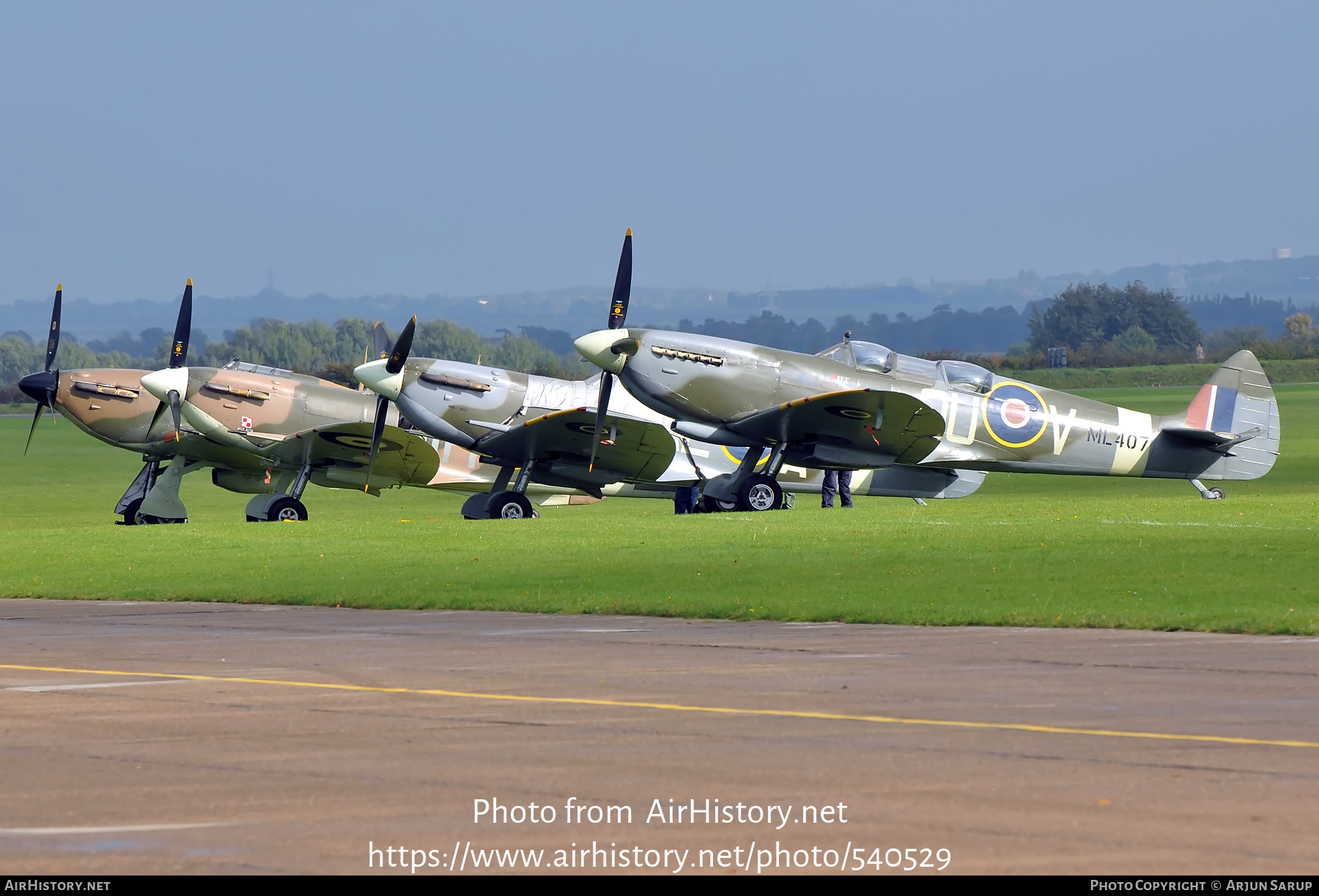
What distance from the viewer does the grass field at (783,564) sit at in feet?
43.9

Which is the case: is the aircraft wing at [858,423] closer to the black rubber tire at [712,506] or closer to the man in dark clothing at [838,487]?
the black rubber tire at [712,506]

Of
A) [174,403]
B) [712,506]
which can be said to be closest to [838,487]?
[712,506]

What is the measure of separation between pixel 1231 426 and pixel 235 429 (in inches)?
730

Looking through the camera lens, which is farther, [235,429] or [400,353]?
[235,429]

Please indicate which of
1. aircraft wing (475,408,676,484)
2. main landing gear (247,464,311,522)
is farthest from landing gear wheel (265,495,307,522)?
aircraft wing (475,408,676,484)

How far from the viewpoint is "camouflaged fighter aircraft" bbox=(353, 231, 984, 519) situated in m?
28.9

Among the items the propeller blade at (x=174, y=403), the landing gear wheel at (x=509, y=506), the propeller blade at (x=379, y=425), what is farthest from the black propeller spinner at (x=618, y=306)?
the propeller blade at (x=174, y=403)

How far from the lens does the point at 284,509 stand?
30.5 metres

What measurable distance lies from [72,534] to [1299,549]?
17.8m

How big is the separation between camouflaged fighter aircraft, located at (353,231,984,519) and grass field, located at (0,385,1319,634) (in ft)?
11.3

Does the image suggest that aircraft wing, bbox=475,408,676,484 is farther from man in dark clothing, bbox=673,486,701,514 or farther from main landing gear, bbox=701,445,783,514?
main landing gear, bbox=701,445,783,514

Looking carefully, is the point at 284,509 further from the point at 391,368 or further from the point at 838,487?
the point at 838,487

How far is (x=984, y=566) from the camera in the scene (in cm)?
1605
